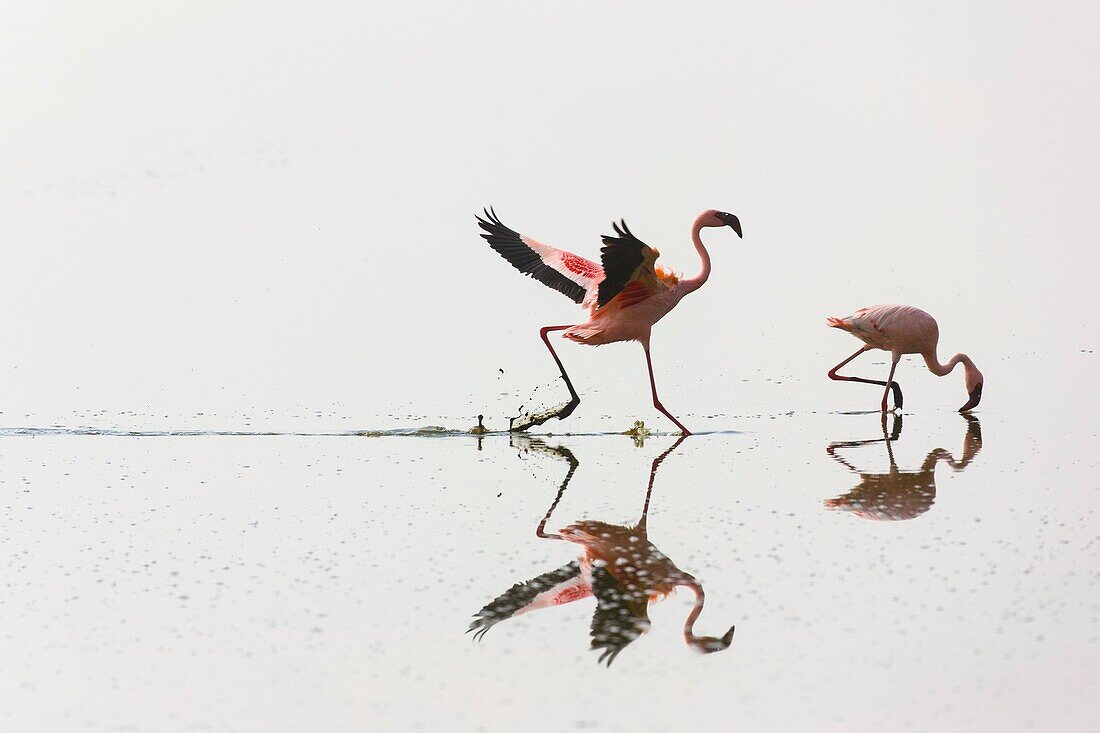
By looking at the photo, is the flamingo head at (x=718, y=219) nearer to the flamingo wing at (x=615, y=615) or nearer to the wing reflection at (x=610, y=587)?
the wing reflection at (x=610, y=587)

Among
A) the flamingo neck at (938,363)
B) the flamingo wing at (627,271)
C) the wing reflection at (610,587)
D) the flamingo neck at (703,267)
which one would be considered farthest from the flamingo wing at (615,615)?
the flamingo neck at (938,363)

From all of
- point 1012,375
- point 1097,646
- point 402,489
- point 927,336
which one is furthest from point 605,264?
point 1012,375

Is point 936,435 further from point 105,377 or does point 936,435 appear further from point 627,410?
point 105,377

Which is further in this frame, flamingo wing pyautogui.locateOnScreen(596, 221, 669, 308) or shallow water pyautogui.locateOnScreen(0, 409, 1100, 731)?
flamingo wing pyautogui.locateOnScreen(596, 221, 669, 308)

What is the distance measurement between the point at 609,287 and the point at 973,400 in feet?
15.0

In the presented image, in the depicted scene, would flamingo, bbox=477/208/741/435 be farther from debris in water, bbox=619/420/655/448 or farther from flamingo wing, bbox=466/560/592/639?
flamingo wing, bbox=466/560/592/639

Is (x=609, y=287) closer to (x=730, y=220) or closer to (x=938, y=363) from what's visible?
(x=730, y=220)

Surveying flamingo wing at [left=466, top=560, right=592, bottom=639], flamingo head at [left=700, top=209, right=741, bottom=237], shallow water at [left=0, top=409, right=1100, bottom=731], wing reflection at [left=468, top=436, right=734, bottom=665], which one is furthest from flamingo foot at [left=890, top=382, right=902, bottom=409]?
flamingo wing at [left=466, top=560, right=592, bottom=639]

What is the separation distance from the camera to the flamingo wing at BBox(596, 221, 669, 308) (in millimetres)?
10648

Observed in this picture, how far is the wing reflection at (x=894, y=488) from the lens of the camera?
8.71m

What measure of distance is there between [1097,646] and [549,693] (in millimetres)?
2608

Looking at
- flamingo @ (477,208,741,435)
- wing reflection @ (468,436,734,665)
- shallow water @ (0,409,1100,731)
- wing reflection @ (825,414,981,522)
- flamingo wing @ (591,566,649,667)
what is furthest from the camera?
flamingo @ (477,208,741,435)

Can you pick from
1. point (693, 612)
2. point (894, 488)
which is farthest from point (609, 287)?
point (693, 612)

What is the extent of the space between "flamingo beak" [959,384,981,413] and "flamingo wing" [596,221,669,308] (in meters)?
3.70
